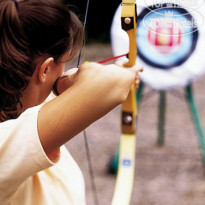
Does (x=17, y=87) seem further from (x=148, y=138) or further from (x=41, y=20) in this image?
(x=148, y=138)

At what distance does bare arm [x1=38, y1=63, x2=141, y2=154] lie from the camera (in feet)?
1.78

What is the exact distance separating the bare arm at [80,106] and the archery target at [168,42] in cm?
16

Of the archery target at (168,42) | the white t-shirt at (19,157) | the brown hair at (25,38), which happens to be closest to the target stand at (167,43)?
the archery target at (168,42)

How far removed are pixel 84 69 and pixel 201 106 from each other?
7.25ft

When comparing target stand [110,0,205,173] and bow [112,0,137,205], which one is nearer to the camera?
target stand [110,0,205,173]

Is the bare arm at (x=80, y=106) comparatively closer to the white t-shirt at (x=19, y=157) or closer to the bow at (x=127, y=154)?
the white t-shirt at (x=19, y=157)

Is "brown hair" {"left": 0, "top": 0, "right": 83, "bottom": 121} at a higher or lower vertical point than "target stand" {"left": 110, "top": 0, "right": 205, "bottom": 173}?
higher

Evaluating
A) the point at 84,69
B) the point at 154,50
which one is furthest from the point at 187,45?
the point at 84,69

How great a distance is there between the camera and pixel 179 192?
67.9 inches

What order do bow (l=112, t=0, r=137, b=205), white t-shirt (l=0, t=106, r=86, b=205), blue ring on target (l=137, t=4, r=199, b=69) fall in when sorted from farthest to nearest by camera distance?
bow (l=112, t=0, r=137, b=205)
blue ring on target (l=137, t=4, r=199, b=69)
white t-shirt (l=0, t=106, r=86, b=205)

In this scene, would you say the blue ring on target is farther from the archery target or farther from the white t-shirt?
the white t-shirt

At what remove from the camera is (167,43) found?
1.21 meters

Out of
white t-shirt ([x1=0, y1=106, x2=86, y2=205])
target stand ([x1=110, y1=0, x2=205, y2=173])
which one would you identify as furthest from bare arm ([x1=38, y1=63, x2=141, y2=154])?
target stand ([x1=110, y1=0, x2=205, y2=173])

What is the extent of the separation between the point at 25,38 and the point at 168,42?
0.72 metres
